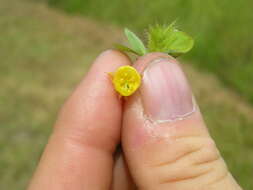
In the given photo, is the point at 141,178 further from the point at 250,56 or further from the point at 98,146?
the point at 250,56

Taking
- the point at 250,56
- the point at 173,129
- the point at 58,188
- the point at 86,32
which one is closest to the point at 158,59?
the point at 173,129

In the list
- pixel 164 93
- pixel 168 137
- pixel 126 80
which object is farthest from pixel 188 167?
pixel 126 80

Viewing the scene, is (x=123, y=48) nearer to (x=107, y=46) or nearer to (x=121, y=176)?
(x=121, y=176)

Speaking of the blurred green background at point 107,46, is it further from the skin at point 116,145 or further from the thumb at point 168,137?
the thumb at point 168,137

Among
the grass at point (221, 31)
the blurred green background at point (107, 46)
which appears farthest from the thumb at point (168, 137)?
the grass at point (221, 31)

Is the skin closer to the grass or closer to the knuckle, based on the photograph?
the knuckle

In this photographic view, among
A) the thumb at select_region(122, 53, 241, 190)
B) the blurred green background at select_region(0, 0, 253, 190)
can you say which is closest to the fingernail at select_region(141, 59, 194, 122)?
the thumb at select_region(122, 53, 241, 190)

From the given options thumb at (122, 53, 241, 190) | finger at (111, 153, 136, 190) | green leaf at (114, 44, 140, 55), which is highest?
green leaf at (114, 44, 140, 55)
